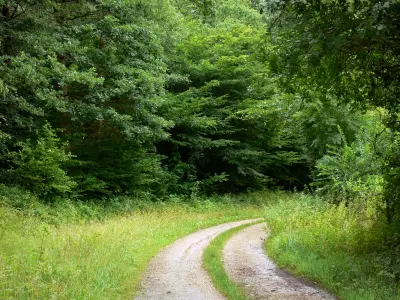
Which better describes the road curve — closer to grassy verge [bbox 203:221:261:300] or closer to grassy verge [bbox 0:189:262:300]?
grassy verge [bbox 203:221:261:300]

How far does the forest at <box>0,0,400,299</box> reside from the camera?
8.34m

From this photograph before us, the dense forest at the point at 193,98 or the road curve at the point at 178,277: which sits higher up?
the dense forest at the point at 193,98

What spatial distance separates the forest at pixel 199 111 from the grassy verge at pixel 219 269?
1748mm

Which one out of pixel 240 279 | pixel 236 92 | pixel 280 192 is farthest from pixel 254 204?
pixel 240 279

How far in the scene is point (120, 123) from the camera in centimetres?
1812

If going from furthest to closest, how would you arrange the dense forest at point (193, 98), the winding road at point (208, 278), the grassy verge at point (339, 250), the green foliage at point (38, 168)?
the green foliage at point (38, 168) < the dense forest at point (193, 98) < the winding road at point (208, 278) < the grassy verge at point (339, 250)

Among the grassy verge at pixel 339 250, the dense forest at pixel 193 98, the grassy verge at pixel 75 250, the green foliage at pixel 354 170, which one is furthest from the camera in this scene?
the green foliage at pixel 354 170

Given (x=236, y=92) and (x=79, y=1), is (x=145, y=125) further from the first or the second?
(x=236, y=92)

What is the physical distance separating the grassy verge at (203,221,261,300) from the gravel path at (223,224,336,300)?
0.18 meters

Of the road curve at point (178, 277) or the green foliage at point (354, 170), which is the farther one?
the green foliage at point (354, 170)

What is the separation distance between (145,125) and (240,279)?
1209cm

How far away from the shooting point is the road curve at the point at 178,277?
311 inches

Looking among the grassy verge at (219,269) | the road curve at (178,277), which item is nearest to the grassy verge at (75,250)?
the road curve at (178,277)

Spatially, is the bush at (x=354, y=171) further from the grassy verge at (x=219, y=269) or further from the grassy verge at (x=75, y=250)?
the grassy verge at (x=75, y=250)
